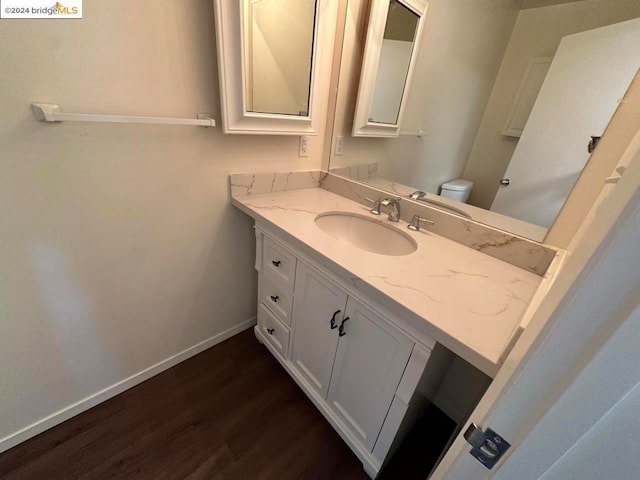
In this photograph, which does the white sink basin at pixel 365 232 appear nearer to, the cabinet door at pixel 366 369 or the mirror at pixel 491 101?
the mirror at pixel 491 101

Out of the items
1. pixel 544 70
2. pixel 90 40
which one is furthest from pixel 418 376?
pixel 90 40

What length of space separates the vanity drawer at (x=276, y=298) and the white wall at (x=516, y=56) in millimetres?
901

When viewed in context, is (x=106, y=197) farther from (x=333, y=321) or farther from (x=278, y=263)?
(x=333, y=321)

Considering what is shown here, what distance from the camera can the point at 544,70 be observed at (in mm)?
851

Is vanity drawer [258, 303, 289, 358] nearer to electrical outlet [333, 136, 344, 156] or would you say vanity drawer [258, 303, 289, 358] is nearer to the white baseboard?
the white baseboard

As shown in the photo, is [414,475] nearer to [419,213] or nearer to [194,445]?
[194,445]

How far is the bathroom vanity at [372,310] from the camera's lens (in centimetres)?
68

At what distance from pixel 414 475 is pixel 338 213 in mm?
1139

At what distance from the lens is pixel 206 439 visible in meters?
1.13

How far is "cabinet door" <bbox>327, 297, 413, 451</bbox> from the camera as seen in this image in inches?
32.1

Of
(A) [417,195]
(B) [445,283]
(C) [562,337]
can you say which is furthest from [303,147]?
(C) [562,337]

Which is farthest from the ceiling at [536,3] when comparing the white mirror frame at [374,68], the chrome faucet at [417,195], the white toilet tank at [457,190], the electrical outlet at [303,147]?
→ the electrical outlet at [303,147]

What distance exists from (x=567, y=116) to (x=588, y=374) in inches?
36.5

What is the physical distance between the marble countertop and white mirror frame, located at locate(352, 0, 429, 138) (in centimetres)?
54
